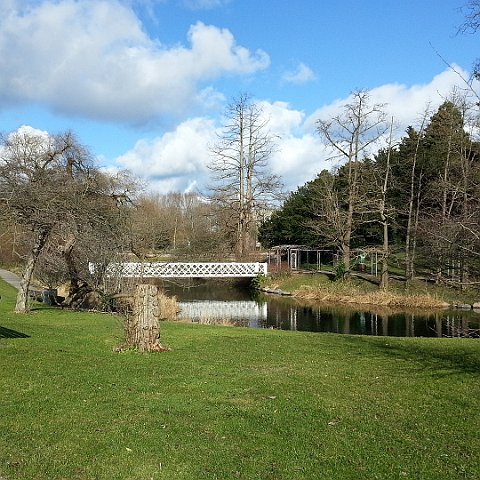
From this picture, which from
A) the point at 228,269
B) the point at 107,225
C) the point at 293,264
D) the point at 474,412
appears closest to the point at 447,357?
the point at 474,412

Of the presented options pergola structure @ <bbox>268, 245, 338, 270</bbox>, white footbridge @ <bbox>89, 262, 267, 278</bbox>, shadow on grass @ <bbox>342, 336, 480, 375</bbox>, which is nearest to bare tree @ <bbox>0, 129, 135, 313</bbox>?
shadow on grass @ <bbox>342, 336, 480, 375</bbox>

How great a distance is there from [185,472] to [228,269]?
3371 centimetres

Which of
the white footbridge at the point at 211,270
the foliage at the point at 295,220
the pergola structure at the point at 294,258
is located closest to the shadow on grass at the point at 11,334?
the white footbridge at the point at 211,270

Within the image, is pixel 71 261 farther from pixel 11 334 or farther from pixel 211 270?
pixel 211 270

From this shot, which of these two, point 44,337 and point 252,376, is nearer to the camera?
point 252,376

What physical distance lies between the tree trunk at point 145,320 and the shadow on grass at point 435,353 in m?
4.40

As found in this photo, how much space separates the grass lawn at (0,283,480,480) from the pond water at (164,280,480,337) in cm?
1099

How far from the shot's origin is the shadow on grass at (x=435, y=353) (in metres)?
8.95

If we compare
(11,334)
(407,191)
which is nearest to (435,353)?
(11,334)

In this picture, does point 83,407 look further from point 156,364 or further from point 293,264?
point 293,264

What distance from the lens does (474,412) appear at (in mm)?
6012

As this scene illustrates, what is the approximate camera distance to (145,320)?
9.55 metres

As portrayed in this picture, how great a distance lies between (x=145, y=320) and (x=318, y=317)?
16.1 metres

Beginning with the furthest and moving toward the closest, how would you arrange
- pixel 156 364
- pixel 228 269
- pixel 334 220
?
pixel 228 269 < pixel 334 220 < pixel 156 364
